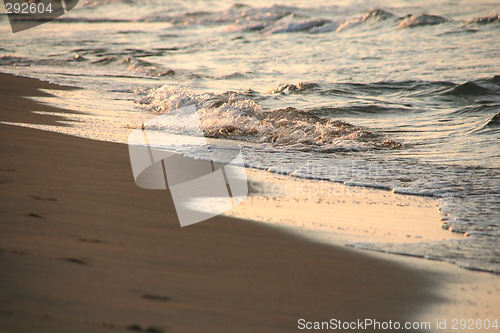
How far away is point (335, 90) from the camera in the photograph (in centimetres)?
1059

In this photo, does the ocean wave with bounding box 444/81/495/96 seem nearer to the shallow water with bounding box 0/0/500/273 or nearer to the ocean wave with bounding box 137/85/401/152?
the shallow water with bounding box 0/0/500/273

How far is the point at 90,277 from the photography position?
2.26 m

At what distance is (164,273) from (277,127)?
489cm

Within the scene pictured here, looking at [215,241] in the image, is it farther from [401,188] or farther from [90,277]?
[401,188]

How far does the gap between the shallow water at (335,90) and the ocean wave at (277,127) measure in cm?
3

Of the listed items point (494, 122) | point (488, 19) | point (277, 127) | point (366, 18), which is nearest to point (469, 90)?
point (494, 122)

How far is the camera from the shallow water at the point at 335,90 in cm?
500

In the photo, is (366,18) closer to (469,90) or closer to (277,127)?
(469,90)

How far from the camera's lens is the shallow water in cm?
500

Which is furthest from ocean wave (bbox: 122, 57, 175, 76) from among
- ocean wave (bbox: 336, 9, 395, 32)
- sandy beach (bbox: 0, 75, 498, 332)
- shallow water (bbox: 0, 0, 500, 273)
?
sandy beach (bbox: 0, 75, 498, 332)

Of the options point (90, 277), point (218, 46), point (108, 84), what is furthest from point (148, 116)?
point (218, 46)

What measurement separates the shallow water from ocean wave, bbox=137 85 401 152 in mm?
30

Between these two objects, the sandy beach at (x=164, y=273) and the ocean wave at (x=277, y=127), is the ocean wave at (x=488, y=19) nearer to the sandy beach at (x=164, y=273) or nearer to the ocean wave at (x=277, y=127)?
the ocean wave at (x=277, y=127)

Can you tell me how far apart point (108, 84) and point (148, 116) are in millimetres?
3661
